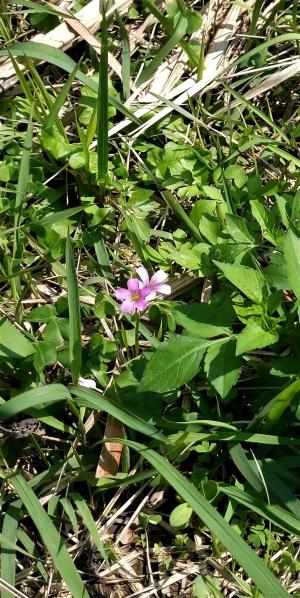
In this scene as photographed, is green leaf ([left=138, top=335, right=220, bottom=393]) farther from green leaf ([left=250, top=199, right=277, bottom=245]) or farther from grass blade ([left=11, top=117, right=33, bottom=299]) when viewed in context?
grass blade ([left=11, top=117, right=33, bottom=299])

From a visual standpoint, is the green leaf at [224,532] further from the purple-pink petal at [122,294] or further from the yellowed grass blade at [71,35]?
the yellowed grass blade at [71,35]

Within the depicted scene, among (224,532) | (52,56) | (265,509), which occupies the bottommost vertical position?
(265,509)

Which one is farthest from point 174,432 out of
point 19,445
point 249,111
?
point 249,111

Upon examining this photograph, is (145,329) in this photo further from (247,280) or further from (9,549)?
(9,549)

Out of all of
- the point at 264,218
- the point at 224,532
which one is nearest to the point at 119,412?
the point at 224,532

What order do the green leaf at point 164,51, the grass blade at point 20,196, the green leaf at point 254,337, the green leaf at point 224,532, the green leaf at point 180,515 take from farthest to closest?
1. the green leaf at point 164,51
2. the grass blade at point 20,196
3. the green leaf at point 180,515
4. the green leaf at point 254,337
5. the green leaf at point 224,532

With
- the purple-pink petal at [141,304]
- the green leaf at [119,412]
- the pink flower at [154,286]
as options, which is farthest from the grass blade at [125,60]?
the green leaf at [119,412]
